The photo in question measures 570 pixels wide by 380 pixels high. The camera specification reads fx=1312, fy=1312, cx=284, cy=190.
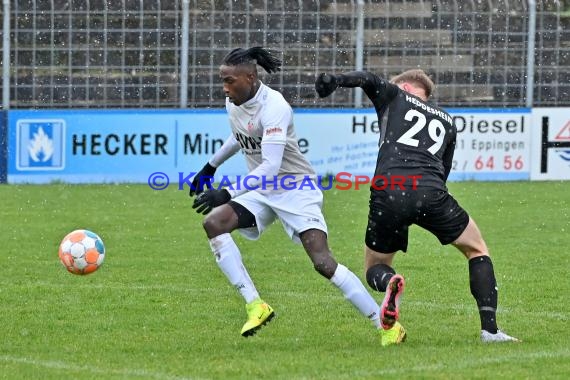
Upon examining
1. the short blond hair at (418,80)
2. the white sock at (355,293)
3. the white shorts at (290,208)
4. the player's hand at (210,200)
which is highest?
the short blond hair at (418,80)

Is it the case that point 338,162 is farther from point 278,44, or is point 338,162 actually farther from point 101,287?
point 101,287

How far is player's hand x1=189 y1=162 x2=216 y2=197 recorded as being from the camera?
824 centimetres

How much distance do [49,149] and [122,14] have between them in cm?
224

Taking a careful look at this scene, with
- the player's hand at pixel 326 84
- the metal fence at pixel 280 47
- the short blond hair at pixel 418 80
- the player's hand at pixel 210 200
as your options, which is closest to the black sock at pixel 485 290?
the short blond hair at pixel 418 80

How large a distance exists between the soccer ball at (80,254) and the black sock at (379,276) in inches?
74.3

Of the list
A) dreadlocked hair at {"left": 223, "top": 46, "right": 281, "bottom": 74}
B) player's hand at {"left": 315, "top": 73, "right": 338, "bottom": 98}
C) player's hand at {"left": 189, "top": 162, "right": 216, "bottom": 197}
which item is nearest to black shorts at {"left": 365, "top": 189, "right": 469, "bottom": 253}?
player's hand at {"left": 315, "top": 73, "right": 338, "bottom": 98}

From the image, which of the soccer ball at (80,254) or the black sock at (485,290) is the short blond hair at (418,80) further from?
the soccer ball at (80,254)

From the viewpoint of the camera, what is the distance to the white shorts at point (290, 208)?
25.8ft

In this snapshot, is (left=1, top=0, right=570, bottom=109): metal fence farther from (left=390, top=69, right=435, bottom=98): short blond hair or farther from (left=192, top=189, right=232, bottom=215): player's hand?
(left=192, top=189, right=232, bottom=215): player's hand

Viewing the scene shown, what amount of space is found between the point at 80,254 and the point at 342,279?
1850mm

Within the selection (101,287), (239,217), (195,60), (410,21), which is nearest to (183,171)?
(195,60)

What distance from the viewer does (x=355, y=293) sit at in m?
7.67

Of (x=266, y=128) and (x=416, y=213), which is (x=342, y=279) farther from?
(x=266, y=128)

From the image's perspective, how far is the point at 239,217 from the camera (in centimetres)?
789
